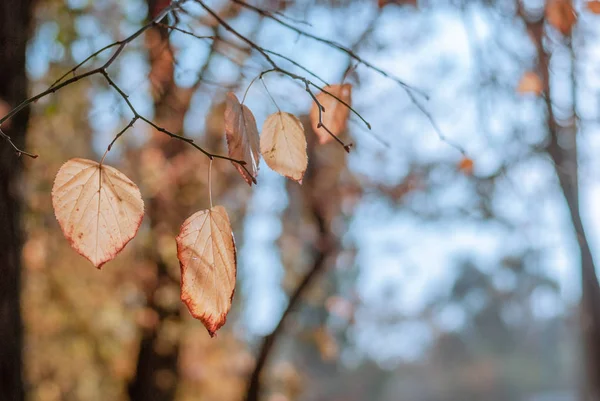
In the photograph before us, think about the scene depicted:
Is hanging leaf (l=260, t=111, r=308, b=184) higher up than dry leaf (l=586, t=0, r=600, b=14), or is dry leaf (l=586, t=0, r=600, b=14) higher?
dry leaf (l=586, t=0, r=600, b=14)

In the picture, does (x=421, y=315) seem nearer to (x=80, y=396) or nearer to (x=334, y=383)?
(x=334, y=383)

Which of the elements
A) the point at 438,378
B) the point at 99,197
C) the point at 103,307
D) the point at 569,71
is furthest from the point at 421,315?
the point at 99,197

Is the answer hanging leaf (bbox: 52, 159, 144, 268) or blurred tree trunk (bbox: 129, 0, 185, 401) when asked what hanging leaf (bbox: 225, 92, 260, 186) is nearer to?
hanging leaf (bbox: 52, 159, 144, 268)

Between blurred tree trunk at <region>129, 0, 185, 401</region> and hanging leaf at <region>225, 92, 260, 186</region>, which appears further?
blurred tree trunk at <region>129, 0, 185, 401</region>

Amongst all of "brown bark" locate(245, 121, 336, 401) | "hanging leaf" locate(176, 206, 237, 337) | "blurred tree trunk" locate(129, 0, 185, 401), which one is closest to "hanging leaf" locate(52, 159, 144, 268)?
"hanging leaf" locate(176, 206, 237, 337)

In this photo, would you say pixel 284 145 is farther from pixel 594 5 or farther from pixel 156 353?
pixel 156 353

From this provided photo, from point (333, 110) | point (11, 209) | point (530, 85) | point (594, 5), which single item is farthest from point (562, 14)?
point (11, 209)

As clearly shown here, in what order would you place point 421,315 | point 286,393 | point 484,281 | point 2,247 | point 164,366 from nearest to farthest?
point 2,247, point 164,366, point 286,393, point 421,315, point 484,281
